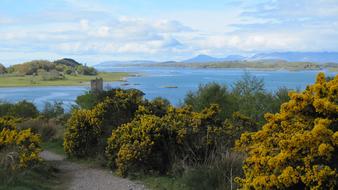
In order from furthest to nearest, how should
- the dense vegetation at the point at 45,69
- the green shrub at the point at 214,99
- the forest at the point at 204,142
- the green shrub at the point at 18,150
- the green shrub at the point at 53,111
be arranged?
the dense vegetation at the point at 45,69 < the green shrub at the point at 53,111 < the green shrub at the point at 214,99 < the green shrub at the point at 18,150 < the forest at the point at 204,142

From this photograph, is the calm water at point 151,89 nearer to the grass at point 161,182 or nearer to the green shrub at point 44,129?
the green shrub at point 44,129

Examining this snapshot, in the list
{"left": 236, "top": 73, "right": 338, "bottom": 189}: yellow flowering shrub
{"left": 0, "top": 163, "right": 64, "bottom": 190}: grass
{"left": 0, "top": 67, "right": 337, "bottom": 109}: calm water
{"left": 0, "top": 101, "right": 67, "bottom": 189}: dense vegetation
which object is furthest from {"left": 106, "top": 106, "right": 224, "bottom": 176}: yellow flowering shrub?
{"left": 0, "top": 67, "right": 337, "bottom": 109}: calm water

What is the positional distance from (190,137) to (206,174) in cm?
251

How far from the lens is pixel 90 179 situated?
37.1ft

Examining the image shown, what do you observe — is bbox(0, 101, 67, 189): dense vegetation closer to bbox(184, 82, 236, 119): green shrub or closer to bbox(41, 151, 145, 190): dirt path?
bbox(41, 151, 145, 190): dirt path

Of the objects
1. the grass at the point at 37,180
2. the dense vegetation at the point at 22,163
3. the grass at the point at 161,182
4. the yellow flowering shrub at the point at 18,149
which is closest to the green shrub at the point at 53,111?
the dense vegetation at the point at 22,163

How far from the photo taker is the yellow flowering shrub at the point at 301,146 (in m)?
6.23

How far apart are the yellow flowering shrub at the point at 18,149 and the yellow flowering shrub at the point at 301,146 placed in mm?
5661

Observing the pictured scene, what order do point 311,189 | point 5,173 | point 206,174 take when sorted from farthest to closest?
point 5,173 < point 206,174 < point 311,189

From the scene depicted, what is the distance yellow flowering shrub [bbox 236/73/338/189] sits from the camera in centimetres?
623

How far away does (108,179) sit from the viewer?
36.8ft

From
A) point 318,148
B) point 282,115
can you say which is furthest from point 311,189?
point 282,115

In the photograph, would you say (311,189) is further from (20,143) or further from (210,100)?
(210,100)

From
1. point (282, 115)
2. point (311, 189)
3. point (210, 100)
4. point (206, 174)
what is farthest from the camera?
point (210, 100)
